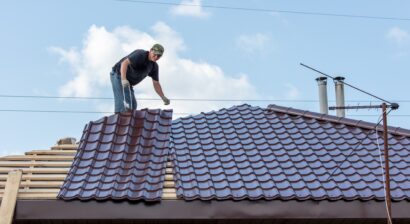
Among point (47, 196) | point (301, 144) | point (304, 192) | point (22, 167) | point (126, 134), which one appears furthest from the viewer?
point (301, 144)

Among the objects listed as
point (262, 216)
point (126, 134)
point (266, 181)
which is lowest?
point (262, 216)

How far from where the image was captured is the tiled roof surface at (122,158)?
22.0 ft

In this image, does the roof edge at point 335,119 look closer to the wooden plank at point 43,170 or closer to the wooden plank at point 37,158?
the wooden plank at point 37,158

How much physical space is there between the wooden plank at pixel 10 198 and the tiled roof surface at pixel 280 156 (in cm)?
171

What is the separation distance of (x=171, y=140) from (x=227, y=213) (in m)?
2.13

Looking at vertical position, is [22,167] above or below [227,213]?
above

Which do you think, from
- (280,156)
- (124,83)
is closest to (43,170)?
(124,83)

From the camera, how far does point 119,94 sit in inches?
365

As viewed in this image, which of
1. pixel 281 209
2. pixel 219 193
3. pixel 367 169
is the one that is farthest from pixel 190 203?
pixel 367 169

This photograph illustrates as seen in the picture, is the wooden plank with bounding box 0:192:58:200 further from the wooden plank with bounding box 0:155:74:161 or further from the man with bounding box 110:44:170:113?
the man with bounding box 110:44:170:113

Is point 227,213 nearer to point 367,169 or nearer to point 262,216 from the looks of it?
point 262,216

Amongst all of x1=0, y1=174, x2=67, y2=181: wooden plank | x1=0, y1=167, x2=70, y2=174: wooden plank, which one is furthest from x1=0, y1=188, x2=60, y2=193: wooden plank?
x1=0, y1=167, x2=70, y2=174: wooden plank

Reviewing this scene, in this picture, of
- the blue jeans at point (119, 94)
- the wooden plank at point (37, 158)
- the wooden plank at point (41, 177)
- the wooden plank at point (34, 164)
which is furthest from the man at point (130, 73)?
the wooden plank at point (41, 177)

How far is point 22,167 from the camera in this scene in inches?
297
